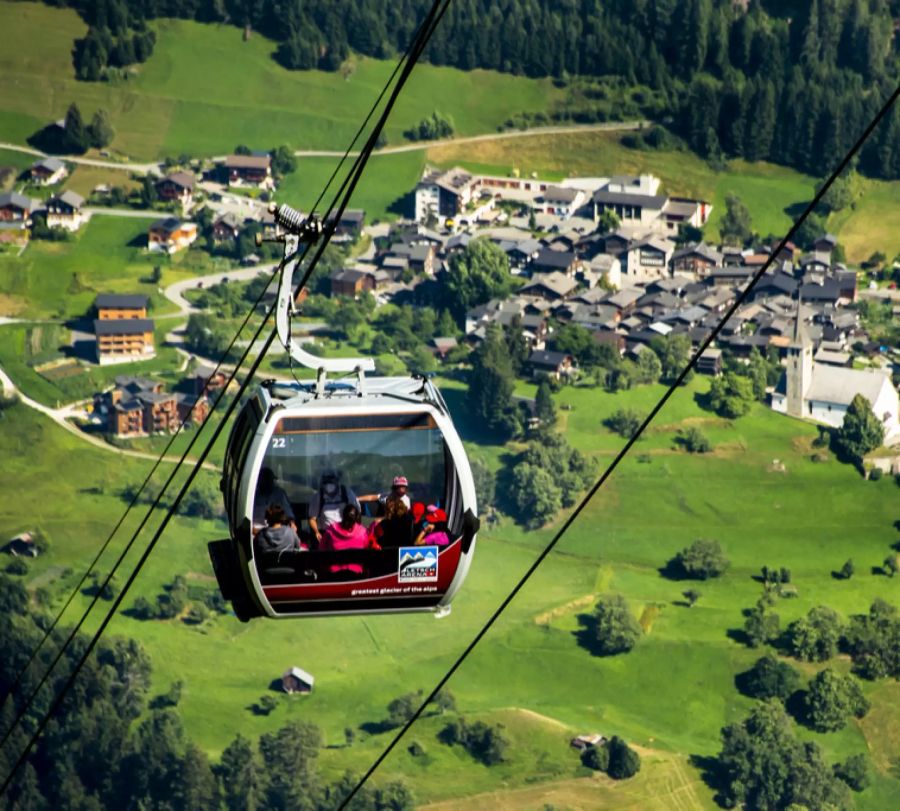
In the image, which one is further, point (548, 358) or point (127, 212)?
point (127, 212)

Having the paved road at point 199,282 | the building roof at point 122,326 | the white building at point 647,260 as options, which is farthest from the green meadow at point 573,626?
the white building at point 647,260

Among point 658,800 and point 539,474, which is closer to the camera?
point 658,800

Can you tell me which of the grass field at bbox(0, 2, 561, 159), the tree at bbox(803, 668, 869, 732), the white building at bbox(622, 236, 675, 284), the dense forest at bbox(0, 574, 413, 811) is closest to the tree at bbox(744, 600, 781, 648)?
the tree at bbox(803, 668, 869, 732)

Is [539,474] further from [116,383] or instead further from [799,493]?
[116,383]

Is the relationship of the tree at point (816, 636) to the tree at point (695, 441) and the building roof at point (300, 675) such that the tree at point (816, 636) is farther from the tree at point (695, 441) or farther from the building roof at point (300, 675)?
the building roof at point (300, 675)

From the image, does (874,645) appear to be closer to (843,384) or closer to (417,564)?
(843,384)

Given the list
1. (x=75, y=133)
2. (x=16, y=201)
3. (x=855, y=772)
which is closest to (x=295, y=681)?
(x=855, y=772)

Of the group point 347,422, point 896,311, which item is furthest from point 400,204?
point 347,422
